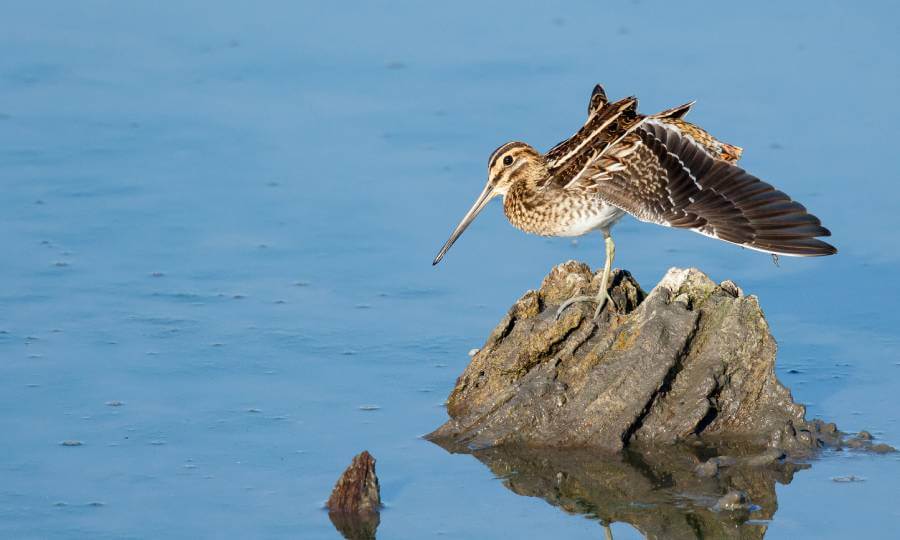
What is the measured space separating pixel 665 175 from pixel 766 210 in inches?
25.6

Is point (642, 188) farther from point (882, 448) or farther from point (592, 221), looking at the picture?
point (882, 448)

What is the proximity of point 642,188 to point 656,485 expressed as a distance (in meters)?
1.60

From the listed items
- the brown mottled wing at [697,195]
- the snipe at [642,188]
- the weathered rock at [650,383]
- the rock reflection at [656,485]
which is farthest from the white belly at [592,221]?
the rock reflection at [656,485]

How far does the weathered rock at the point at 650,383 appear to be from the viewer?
8070mm

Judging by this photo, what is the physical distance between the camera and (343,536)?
7.15 metres

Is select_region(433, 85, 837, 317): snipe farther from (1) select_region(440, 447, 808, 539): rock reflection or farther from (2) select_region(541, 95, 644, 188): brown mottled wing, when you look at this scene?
(1) select_region(440, 447, 808, 539): rock reflection

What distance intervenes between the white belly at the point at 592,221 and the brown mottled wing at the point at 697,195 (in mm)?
163

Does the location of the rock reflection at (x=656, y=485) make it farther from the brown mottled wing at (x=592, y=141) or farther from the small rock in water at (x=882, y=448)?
the brown mottled wing at (x=592, y=141)

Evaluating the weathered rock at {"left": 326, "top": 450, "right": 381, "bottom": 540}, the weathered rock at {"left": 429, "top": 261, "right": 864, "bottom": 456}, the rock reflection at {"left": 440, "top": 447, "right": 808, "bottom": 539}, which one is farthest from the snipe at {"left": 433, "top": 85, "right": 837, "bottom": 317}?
the weathered rock at {"left": 326, "top": 450, "right": 381, "bottom": 540}

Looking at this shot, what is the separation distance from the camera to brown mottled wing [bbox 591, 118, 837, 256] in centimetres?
780

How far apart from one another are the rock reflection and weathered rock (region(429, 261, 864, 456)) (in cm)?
13

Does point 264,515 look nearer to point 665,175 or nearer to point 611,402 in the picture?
point 611,402

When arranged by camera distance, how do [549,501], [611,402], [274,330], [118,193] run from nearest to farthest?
[549,501], [611,402], [274,330], [118,193]

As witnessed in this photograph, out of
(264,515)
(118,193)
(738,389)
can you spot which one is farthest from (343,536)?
(118,193)
